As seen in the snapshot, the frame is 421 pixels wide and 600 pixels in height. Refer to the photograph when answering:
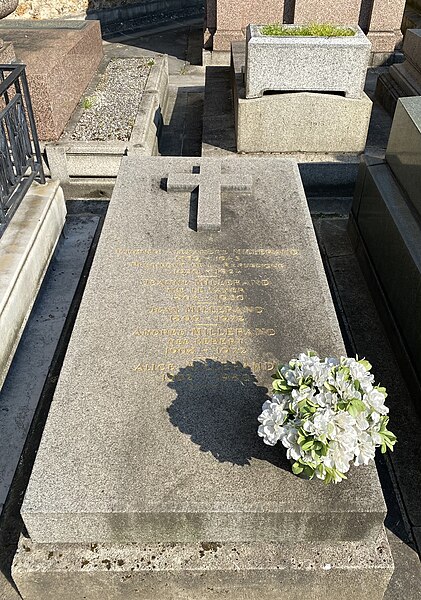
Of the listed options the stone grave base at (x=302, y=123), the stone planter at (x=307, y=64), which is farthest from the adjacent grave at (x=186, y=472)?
the stone planter at (x=307, y=64)

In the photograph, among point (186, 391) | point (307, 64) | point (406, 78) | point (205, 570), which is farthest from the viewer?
point (406, 78)

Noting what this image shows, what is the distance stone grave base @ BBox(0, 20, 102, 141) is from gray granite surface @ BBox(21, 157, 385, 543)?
3.60 m

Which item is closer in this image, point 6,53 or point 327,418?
point 327,418

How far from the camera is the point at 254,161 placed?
5.62m

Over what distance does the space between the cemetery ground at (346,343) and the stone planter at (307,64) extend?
1040mm

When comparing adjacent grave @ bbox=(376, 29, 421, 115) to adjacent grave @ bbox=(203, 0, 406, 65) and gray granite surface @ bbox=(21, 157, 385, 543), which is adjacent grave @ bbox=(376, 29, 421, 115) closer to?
adjacent grave @ bbox=(203, 0, 406, 65)

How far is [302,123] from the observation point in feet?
23.2

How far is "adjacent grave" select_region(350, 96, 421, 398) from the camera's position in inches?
166

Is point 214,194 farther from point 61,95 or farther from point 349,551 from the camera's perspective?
point 61,95

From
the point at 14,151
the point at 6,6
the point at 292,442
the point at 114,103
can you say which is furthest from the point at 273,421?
the point at 114,103

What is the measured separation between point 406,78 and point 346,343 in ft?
19.6

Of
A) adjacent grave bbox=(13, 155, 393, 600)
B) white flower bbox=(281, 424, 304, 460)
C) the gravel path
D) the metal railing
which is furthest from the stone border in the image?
white flower bbox=(281, 424, 304, 460)

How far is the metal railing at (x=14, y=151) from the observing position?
484cm

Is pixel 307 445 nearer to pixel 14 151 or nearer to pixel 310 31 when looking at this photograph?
pixel 14 151
